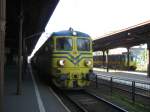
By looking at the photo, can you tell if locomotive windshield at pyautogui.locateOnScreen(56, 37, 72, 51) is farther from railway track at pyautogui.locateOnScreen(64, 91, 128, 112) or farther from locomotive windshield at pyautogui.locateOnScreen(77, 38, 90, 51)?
railway track at pyautogui.locateOnScreen(64, 91, 128, 112)

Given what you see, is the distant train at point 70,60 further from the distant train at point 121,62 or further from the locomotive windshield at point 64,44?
the distant train at point 121,62

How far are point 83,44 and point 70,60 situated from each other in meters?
1.28

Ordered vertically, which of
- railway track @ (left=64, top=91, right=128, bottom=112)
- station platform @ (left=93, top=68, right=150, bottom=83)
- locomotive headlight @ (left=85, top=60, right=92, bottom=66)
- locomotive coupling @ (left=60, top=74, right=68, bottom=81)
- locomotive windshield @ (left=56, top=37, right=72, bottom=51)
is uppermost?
locomotive windshield @ (left=56, top=37, right=72, bottom=51)

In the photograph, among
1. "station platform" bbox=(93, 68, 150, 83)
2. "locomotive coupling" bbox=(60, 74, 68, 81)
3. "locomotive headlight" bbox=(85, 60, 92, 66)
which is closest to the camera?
"locomotive coupling" bbox=(60, 74, 68, 81)

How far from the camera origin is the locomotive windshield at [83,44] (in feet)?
58.7

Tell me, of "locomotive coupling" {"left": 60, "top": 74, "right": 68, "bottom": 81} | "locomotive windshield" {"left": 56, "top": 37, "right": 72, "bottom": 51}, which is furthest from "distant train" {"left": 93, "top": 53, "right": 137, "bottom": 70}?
"locomotive coupling" {"left": 60, "top": 74, "right": 68, "bottom": 81}

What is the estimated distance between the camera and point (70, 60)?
1733 cm

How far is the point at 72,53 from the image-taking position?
17547mm

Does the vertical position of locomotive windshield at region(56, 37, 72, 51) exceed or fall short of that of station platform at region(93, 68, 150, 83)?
it exceeds it

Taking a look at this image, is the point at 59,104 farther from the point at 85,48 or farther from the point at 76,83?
the point at 85,48

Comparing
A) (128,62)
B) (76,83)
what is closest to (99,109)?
(76,83)

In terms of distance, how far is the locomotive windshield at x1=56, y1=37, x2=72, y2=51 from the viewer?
17672mm

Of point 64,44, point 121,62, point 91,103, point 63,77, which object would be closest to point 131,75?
point 64,44

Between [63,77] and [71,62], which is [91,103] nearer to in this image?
[63,77]
